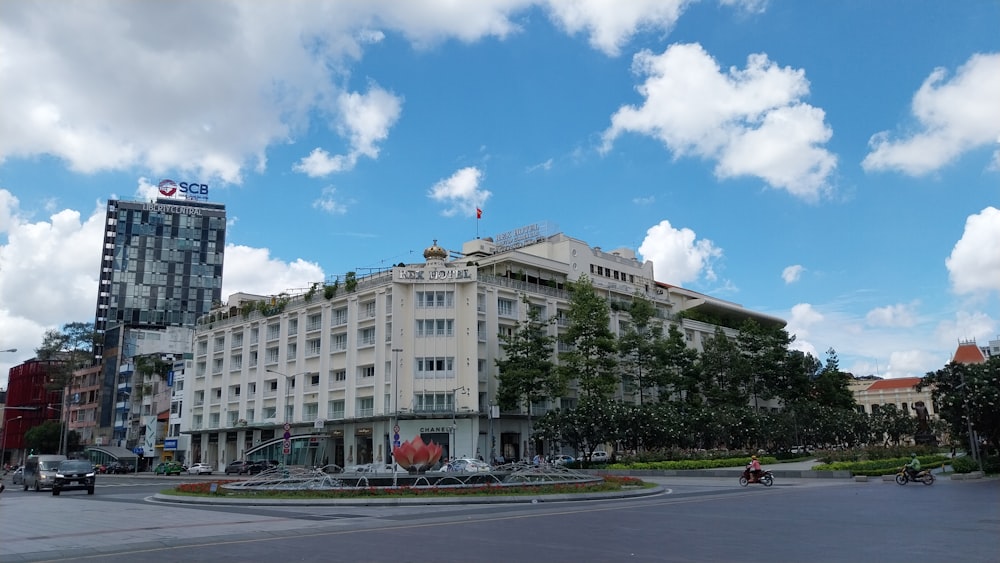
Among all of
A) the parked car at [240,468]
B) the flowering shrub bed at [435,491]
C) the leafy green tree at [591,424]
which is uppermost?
the leafy green tree at [591,424]

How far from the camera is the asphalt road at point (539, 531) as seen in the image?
1249 cm

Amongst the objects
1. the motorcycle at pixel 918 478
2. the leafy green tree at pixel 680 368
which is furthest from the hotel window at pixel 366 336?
the motorcycle at pixel 918 478

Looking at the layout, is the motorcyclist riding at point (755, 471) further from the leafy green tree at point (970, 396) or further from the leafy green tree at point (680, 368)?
the leafy green tree at point (680, 368)

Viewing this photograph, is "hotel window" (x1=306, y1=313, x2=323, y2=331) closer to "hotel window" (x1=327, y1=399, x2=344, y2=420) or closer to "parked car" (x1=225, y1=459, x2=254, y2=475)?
"hotel window" (x1=327, y1=399, x2=344, y2=420)

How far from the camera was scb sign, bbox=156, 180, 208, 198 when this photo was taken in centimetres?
13338

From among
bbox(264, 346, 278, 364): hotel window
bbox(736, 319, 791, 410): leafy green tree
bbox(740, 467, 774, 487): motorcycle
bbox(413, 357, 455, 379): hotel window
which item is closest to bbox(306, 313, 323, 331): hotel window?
bbox(264, 346, 278, 364): hotel window

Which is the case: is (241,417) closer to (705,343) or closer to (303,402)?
(303,402)

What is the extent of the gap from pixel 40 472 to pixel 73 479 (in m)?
4.14

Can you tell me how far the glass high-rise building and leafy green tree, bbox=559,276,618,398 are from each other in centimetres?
8581

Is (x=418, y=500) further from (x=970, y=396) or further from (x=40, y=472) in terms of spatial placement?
(x=970, y=396)

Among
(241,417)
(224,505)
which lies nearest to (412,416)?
(241,417)

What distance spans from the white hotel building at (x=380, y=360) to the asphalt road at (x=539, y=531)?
1392 inches

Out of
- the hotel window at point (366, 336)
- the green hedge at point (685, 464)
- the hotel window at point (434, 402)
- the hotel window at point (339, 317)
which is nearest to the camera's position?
the green hedge at point (685, 464)

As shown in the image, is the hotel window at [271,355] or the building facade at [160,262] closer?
the hotel window at [271,355]
